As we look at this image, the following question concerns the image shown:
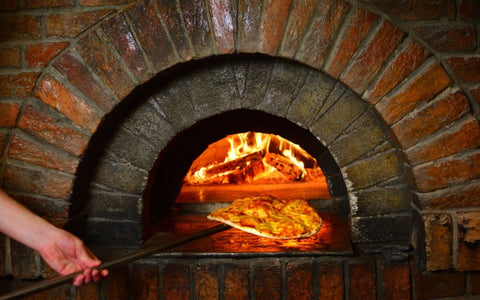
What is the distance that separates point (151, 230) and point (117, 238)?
0.24m

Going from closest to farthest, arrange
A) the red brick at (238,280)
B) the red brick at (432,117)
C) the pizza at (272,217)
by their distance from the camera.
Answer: the red brick at (432,117) < the red brick at (238,280) < the pizza at (272,217)

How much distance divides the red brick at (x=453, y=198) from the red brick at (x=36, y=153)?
5.13 ft

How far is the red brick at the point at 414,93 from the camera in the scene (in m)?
1.74

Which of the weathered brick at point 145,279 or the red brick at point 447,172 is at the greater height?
the red brick at point 447,172

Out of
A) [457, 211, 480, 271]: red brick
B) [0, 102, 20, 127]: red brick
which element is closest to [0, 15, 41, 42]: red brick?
[0, 102, 20, 127]: red brick

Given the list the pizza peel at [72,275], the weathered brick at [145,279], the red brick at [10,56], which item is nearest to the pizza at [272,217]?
the pizza peel at [72,275]

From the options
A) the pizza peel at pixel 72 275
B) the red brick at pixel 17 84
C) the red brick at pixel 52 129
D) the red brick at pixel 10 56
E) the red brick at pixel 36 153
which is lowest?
the pizza peel at pixel 72 275

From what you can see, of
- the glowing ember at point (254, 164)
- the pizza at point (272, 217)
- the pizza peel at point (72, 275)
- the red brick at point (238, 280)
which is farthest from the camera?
the glowing ember at point (254, 164)

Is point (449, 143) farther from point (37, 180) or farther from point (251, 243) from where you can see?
point (37, 180)

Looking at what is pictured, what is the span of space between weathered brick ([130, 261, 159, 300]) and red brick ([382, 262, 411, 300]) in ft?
3.27

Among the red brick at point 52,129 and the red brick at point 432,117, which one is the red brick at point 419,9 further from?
the red brick at point 52,129

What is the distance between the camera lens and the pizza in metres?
2.11

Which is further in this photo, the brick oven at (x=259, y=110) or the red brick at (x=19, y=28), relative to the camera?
the red brick at (x=19, y=28)

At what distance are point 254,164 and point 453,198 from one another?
175cm
